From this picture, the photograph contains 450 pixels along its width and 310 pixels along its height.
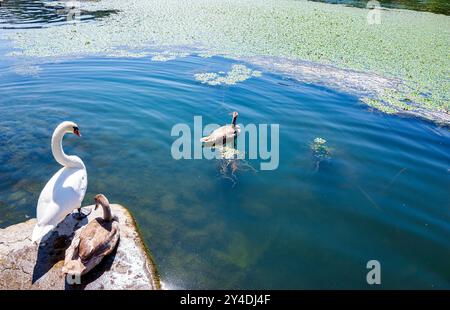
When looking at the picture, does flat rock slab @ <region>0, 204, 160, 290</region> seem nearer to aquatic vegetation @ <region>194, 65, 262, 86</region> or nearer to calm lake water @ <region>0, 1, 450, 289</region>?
calm lake water @ <region>0, 1, 450, 289</region>

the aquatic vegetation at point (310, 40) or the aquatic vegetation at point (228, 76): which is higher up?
the aquatic vegetation at point (310, 40)

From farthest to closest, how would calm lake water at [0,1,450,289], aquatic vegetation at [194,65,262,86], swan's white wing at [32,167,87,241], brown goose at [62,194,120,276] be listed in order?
aquatic vegetation at [194,65,262,86] < calm lake water at [0,1,450,289] < swan's white wing at [32,167,87,241] < brown goose at [62,194,120,276]

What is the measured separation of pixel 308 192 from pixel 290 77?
23.9 ft

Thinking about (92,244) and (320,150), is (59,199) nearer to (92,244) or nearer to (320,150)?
(92,244)

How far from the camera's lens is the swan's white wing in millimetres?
5117

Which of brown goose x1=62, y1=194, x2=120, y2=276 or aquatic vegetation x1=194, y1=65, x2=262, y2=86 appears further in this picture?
aquatic vegetation x1=194, y1=65, x2=262, y2=86

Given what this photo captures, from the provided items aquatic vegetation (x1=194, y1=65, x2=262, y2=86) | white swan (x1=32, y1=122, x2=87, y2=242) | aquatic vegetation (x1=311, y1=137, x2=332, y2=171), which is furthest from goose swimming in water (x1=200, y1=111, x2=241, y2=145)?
aquatic vegetation (x1=194, y1=65, x2=262, y2=86)

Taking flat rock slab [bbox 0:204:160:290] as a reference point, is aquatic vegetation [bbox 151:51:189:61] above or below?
above

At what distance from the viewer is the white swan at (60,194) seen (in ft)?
16.8

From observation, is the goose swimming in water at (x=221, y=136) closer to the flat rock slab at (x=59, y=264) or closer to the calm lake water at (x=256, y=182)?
the calm lake water at (x=256, y=182)

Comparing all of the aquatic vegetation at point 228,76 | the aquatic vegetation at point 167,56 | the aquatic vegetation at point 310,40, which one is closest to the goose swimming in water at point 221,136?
the aquatic vegetation at point 228,76
